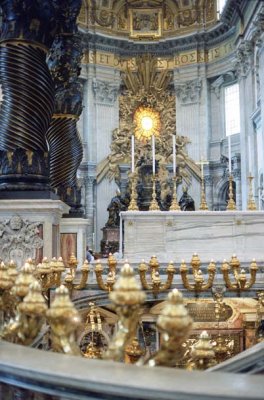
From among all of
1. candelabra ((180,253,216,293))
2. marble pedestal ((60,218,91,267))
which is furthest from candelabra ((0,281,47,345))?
marble pedestal ((60,218,91,267))

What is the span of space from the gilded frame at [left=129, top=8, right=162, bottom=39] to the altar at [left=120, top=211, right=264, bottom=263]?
71.6ft

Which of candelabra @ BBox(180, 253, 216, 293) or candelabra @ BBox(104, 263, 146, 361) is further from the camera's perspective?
candelabra @ BBox(180, 253, 216, 293)

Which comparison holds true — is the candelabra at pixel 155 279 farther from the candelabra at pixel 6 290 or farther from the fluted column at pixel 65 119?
the fluted column at pixel 65 119

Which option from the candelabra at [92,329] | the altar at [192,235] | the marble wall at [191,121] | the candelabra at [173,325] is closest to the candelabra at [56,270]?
the candelabra at [92,329]

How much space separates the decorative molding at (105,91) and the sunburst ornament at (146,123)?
1463 millimetres

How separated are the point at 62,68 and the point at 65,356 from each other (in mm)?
8942

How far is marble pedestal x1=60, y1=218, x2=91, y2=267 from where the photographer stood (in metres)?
9.40

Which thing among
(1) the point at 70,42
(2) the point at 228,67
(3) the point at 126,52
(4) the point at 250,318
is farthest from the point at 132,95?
(4) the point at 250,318

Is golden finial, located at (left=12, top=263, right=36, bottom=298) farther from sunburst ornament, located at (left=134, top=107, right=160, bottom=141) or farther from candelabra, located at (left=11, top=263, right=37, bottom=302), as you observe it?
sunburst ornament, located at (left=134, top=107, right=160, bottom=141)

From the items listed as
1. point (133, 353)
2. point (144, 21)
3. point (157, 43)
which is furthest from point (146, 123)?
point (133, 353)

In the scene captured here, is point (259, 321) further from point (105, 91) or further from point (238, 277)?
point (105, 91)

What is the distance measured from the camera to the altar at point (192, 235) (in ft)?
30.1

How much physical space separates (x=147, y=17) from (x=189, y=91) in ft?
15.4

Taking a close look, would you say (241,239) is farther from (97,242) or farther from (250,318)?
(97,242)
